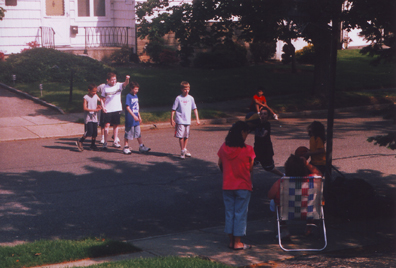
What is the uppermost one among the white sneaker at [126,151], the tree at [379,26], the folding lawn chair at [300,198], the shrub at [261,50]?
the shrub at [261,50]

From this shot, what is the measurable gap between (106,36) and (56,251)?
21.9 metres

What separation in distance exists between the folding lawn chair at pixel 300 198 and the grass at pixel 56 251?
1.99 meters

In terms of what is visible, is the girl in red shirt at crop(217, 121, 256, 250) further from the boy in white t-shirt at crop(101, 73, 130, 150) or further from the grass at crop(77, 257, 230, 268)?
the boy in white t-shirt at crop(101, 73, 130, 150)

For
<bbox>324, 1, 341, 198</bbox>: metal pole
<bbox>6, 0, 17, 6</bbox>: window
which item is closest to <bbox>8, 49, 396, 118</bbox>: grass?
<bbox>6, 0, 17, 6</bbox>: window

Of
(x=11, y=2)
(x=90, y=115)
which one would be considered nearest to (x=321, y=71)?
(x=90, y=115)

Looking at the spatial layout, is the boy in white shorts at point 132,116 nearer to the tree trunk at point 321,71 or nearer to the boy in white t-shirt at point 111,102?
the boy in white t-shirt at point 111,102

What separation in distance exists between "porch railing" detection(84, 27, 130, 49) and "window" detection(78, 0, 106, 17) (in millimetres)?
911

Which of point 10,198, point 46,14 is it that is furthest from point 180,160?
point 46,14

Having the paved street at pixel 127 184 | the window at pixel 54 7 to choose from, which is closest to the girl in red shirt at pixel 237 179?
the paved street at pixel 127 184

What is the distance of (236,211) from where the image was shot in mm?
6262

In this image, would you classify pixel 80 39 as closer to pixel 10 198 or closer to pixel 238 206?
pixel 10 198

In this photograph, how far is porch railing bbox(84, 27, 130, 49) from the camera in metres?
25.9

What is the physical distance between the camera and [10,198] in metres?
8.31

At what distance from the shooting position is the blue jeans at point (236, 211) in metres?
6.18
